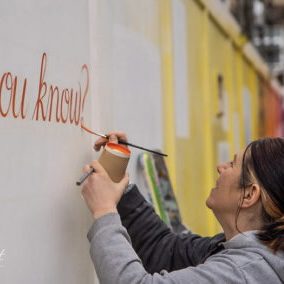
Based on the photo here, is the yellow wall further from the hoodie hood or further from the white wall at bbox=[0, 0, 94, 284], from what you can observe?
the hoodie hood

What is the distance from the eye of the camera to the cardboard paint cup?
1197 mm

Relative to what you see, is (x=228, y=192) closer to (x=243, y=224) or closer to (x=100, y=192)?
(x=243, y=224)

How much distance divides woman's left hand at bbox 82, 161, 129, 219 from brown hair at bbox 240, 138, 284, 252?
0.26 metres

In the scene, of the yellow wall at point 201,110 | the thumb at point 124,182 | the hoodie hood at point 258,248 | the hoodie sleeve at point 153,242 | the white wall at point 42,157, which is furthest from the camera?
the yellow wall at point 201,110

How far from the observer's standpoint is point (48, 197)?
3.72 ft

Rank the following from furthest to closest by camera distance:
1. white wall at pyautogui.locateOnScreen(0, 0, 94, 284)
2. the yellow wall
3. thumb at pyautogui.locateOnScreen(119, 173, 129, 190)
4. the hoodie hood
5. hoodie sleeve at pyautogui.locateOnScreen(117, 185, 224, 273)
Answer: the yellow wall, hoodie sleeve at pyautogui.locateOnScreen(117, 185, 224, 273), thumb at pyautogui.locateOnScreen(119, 173, 129, 190), the hoodie hood, white wall at pyautogui.locateOnScreen(0, 0, 94, 284)

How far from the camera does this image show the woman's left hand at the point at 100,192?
1.15 meters

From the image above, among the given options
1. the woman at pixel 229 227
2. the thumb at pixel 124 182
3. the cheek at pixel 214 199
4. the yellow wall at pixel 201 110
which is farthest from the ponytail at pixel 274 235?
the yellow wall at pixel 201 110

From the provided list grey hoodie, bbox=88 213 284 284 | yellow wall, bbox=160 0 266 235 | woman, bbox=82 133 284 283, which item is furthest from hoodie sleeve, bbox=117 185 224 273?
yellow wall, bbox=160 0 266 235

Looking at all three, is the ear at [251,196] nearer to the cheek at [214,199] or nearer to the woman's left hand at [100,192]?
the cheek at [214,199]

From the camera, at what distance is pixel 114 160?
1.20 m

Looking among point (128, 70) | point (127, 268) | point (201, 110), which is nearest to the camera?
point (127, 268)

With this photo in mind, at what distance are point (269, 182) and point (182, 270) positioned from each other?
24cm

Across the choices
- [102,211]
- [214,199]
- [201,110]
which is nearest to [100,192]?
[102,211]
